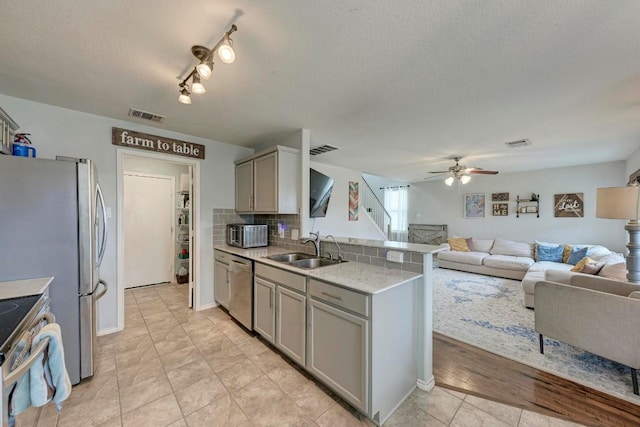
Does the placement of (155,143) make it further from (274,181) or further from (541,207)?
(541,207)

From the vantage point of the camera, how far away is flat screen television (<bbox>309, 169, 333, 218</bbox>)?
4069 millimetres

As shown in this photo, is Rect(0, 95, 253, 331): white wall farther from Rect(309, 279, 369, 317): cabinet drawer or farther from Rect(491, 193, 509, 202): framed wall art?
Rect(491, 193, 509, 202): framed wall art

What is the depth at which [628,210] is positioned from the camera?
93.5 inches

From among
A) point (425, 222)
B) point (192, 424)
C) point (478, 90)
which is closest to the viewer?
point (192, 424)

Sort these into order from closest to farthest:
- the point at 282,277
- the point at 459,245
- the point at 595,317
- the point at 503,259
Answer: the point at 595,317 < the point at 282,277 < the point at 503,259 < the point at 459,245

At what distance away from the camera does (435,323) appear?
123 inches

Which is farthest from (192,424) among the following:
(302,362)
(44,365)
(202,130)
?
(202,130)

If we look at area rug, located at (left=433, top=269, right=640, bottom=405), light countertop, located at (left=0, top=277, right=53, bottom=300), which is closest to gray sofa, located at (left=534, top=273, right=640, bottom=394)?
area rug, located at (left=433, top=269, right=640, bottom=405)

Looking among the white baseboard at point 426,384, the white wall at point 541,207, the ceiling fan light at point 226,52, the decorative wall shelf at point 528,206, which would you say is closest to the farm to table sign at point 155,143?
the ceiling fan light at point 226,52

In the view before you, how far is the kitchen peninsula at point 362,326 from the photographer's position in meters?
1.63

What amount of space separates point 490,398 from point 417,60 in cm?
253

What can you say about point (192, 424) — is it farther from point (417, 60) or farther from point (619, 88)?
point (619, 88)

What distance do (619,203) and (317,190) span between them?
3452mm

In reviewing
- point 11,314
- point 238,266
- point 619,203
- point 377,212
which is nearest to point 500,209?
point 377,212
